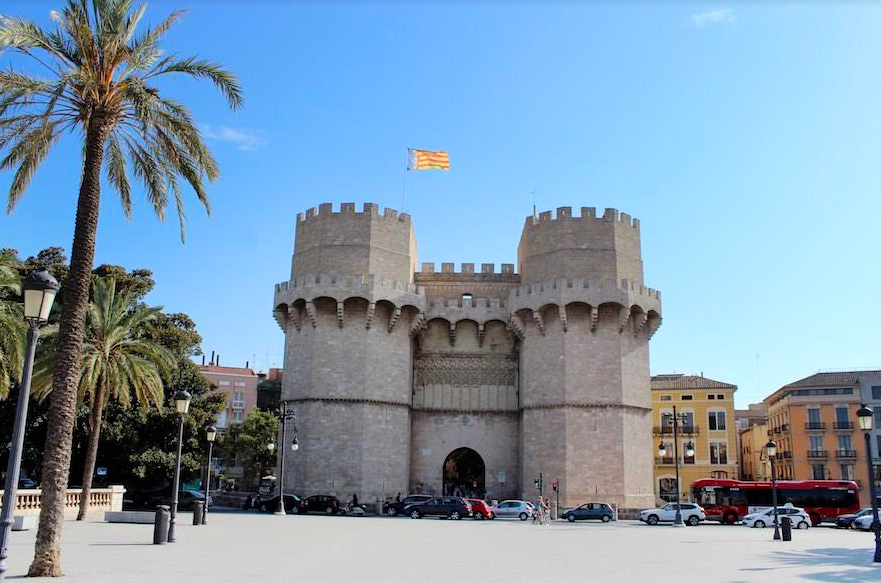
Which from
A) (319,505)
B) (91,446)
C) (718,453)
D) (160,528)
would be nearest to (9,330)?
(160,528)

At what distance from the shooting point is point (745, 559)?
16125 millimetres

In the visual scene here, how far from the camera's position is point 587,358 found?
35500 millimetres

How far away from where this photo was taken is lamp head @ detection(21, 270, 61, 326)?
9102mm

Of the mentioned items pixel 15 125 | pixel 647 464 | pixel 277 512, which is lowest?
pixel 277 512

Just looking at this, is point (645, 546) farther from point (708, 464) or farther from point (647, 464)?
point (708, 464)

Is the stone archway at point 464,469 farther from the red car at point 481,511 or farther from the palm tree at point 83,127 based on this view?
the palm tree at point 83,127

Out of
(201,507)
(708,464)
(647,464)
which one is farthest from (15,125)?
(708,464)

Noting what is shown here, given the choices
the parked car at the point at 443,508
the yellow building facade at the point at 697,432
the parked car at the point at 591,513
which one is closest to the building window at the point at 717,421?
the yellow building facade at the point at 697,432

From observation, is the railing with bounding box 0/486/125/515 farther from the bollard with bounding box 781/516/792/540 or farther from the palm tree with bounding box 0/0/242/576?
the bollard with bounding box 781/516/792/540

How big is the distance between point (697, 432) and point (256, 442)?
29864 mm

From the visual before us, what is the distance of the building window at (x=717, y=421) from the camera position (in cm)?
5281

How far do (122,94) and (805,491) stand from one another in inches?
1392

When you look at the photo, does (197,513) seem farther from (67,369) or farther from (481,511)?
(481,511)

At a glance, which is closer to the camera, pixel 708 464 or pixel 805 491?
pixel 805 491
